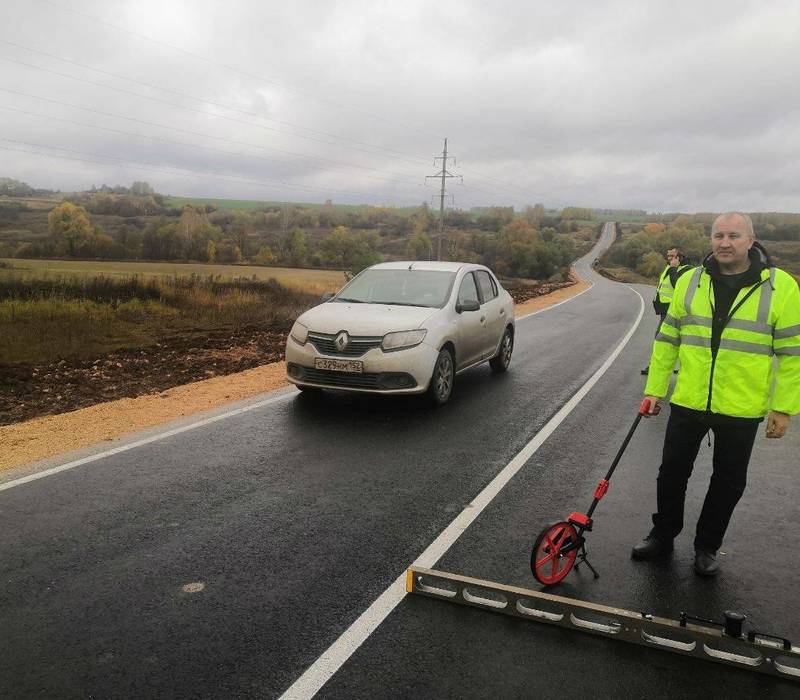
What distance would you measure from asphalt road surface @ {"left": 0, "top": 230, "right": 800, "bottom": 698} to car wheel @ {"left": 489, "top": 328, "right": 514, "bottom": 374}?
293 cm

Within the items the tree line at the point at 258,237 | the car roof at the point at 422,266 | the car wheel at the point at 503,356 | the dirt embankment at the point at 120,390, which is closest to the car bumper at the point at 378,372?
the dirt embankment at the point at 120,390

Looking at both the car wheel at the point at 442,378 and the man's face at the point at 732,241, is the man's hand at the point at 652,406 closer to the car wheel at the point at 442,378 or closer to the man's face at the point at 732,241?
the man's face at the point at 732,241

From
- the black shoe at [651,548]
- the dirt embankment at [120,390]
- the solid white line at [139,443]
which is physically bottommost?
the dirt embankment at [120,390]

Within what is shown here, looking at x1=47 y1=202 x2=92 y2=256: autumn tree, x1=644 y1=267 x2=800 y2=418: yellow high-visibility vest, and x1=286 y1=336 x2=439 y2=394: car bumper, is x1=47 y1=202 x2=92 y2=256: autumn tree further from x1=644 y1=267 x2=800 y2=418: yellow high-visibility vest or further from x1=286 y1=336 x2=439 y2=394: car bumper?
x1=644 y1=267 x2=800 y2=418: yellow high-visibility vest

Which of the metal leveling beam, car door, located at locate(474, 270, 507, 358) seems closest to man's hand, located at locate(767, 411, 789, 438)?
the metal leveling beam

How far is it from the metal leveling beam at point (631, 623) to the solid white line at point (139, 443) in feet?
11.3

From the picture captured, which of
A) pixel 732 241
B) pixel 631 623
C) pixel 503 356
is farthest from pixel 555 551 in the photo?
pixel 503 356

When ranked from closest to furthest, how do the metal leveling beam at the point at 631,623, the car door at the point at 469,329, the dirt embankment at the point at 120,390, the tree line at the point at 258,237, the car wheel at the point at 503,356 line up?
the metal leveling beam at the point at 631,623 → the dirt embankment at the point at 120,390 → the car door at the point at 469,329 → the car wheel at the point at 503,356 → the tree line at the point at 258,237

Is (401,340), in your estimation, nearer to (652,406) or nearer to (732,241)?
(652,406)

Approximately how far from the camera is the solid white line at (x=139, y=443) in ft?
16.7

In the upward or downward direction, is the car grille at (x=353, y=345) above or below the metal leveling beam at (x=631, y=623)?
above

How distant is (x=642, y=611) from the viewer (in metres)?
3.37

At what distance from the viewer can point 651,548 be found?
3.97m

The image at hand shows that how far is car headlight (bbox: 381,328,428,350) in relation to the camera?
7117 millimetres
